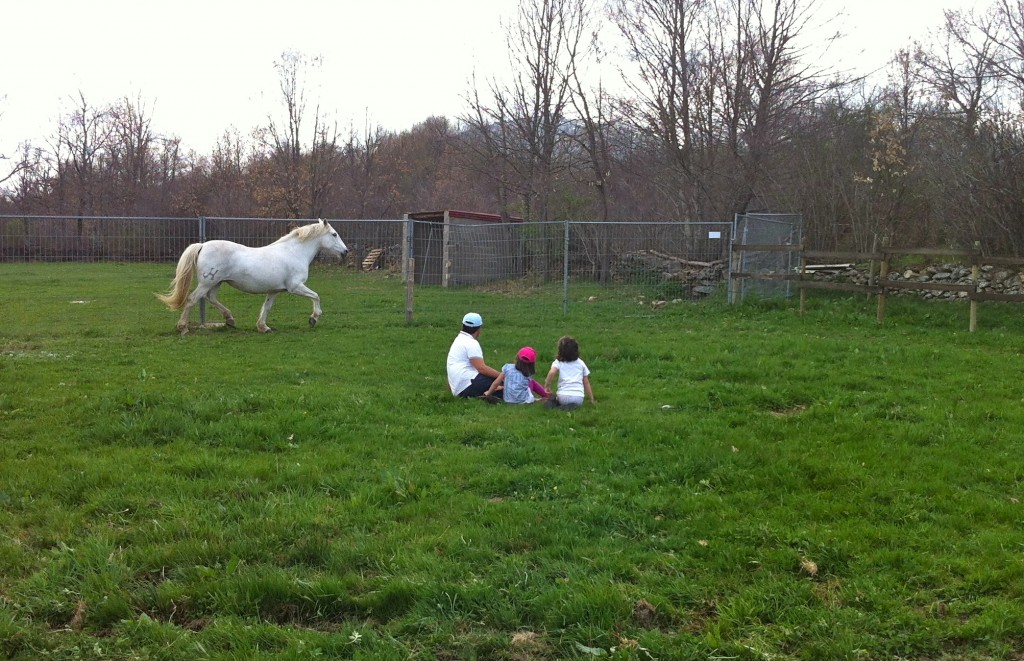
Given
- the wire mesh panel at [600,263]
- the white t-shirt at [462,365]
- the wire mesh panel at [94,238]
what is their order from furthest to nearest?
the wire mesh panel at [600,263], the wire mesh panel at [94,238], the white t-shirt at [462,365]

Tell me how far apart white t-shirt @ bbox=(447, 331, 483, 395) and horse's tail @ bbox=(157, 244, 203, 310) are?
6143 millimetres

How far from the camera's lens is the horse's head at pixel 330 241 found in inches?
539

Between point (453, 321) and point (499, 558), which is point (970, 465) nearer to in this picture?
point (499, 558)

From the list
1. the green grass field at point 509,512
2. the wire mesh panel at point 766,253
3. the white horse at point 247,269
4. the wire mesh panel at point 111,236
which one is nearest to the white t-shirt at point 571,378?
the green grass field at point 509,512

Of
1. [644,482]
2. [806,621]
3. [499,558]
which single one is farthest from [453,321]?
[806,621]

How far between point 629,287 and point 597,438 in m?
11.1

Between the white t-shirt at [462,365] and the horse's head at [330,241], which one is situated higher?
the horse's head at [330,241]

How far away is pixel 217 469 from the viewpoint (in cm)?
555

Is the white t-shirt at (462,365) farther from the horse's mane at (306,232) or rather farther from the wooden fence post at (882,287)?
the wooden fence post at (882,287)

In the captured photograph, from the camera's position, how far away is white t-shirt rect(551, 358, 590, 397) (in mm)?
7496

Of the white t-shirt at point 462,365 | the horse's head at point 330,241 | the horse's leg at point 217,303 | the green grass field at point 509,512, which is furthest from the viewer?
the horse's head at point 330,241

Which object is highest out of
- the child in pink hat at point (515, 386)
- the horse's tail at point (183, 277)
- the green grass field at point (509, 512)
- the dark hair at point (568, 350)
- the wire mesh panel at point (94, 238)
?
the wire mesh panel at point (94, 238)

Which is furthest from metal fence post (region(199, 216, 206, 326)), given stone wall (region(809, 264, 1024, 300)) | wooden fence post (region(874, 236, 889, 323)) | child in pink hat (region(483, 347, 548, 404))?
stone wall (region(809, 264, 1024, 300))

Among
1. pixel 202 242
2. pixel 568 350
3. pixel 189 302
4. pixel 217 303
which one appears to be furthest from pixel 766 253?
pixel 189 302
